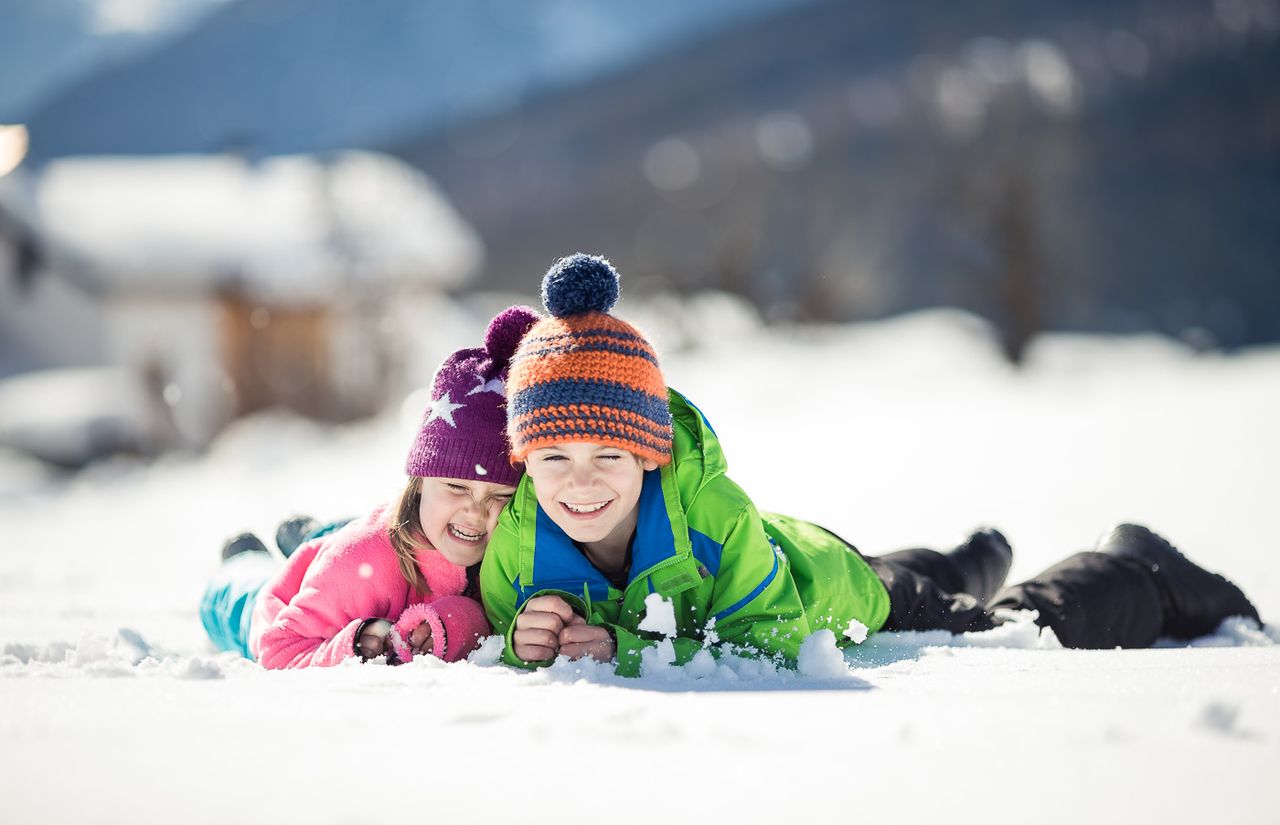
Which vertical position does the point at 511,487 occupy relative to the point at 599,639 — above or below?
above

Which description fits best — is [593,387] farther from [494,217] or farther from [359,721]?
[494,217]

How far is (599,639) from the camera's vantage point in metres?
2.42

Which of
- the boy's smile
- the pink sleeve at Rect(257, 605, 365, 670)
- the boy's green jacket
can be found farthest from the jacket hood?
the pink sleeve at Rect(257, 605, 365, 670)

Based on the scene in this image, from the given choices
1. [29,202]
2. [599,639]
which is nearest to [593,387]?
[599,639]

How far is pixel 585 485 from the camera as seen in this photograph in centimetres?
247

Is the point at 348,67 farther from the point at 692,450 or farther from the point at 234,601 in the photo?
the point at 692,450

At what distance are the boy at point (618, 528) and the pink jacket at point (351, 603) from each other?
154 mm

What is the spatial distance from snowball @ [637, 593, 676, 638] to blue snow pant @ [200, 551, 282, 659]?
125 centimetres

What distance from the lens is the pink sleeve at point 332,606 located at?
105 inches

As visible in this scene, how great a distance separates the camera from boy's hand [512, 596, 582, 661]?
2416 mm

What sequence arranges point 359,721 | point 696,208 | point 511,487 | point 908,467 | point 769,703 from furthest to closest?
point 696,208 → point 908,467 → point 511,487 → point 769,703 → point 359,721

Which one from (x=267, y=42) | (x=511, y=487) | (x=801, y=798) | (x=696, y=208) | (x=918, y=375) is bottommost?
(x=801, y=798)

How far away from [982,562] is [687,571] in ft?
4.31

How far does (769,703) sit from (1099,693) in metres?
0.57
